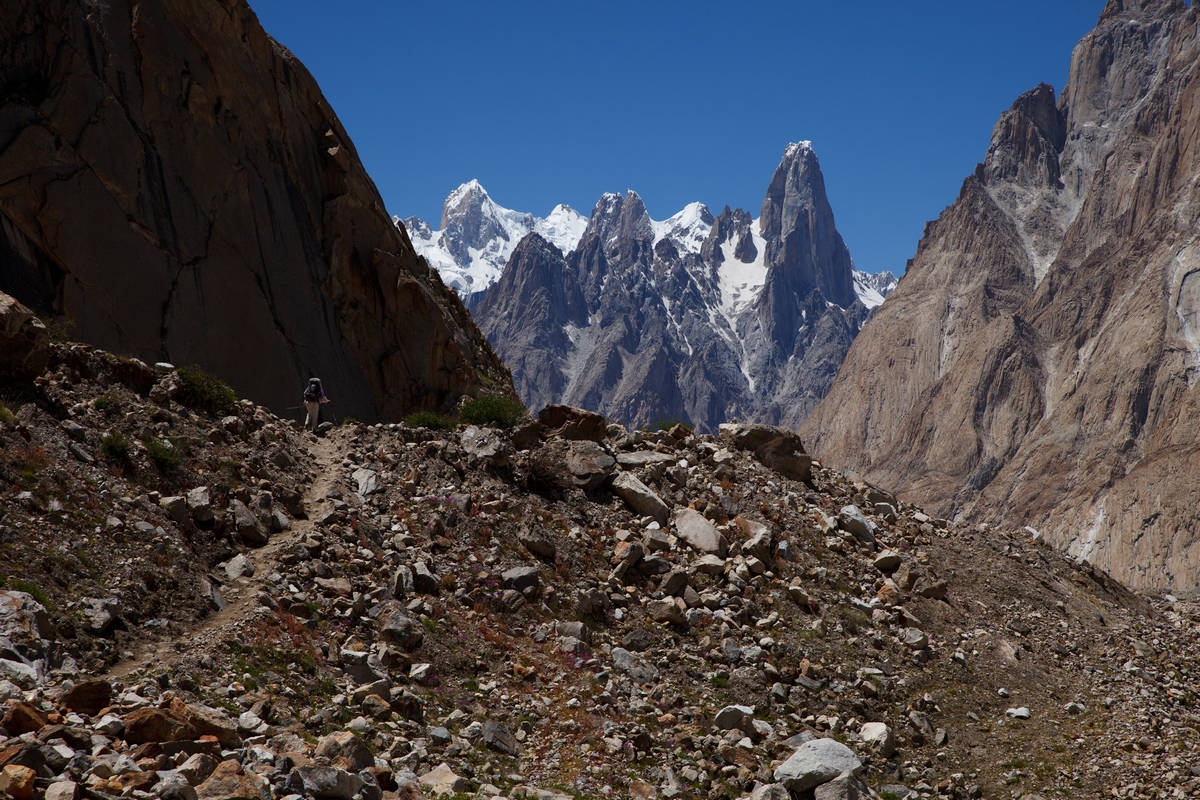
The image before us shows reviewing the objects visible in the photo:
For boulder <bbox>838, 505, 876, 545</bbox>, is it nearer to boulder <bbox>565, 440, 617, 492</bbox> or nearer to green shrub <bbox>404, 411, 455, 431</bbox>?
boulder <bbox>565, 440, 617, 492</bbox>

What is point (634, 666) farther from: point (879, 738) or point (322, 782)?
point (322, 782)

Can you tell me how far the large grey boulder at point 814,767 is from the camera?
408 inches

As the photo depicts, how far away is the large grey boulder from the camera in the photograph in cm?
1037

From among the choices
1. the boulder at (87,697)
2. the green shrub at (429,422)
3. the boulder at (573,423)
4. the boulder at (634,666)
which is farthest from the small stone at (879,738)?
the green shrub at (429,422)

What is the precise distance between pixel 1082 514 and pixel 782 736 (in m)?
146

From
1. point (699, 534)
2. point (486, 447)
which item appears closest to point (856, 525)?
point (699, 534)

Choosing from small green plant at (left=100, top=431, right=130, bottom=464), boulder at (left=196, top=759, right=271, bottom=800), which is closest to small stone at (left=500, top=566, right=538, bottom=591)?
small green plant at (left=100, top=431, right=130, bottom=464)

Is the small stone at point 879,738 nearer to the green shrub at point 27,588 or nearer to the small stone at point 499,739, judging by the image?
the small stone at point 499,739

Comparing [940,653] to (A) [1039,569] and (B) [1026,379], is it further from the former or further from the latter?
(B) [1026,379]

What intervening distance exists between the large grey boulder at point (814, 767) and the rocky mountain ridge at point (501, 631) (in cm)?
5

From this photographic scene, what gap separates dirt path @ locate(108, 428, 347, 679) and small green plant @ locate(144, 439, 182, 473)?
74.9 inches

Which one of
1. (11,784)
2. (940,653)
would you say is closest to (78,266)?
(11,784)

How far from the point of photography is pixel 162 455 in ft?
42.2

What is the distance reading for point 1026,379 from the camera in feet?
614
